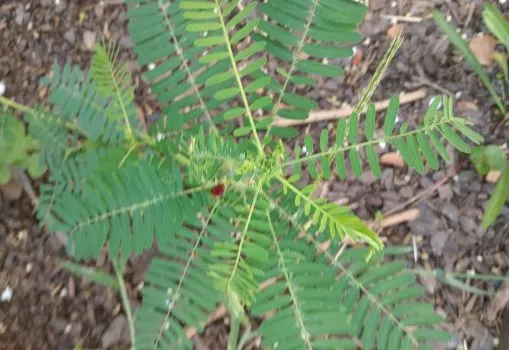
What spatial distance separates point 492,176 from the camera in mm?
1453

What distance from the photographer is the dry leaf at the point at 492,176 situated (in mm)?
1450

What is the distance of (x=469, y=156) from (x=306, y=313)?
0.66 metres

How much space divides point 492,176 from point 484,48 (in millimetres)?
296

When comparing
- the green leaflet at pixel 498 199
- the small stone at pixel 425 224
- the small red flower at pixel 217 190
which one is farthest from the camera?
the small stone at pixel 425 224

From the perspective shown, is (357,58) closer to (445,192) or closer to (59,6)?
(445,192)

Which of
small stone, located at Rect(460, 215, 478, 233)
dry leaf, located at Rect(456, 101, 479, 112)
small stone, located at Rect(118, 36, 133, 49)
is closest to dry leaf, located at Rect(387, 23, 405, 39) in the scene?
dry leaf, located at Rect(456, 101, 479, 112)

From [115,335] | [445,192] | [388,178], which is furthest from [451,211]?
[115,335]

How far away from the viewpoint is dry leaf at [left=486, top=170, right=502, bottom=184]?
1450 mm

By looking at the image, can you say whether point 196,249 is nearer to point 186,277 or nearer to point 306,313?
point 186,277

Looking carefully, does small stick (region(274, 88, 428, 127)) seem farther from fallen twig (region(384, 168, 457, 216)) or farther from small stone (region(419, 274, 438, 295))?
small stone (region(419, 274, 438, 295))

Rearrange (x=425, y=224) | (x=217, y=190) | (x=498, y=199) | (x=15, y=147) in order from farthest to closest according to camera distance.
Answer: (x=425, y=224)
(x=498, y=199)
(x=15, y=147)
(x=217, y=190)

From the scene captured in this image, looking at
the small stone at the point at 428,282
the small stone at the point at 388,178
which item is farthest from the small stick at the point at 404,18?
the small stone at the point at 428,282

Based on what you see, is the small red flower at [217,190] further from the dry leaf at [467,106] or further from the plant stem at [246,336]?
the dry leaf at [467,106]

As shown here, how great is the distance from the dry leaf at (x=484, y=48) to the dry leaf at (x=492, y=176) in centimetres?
25
